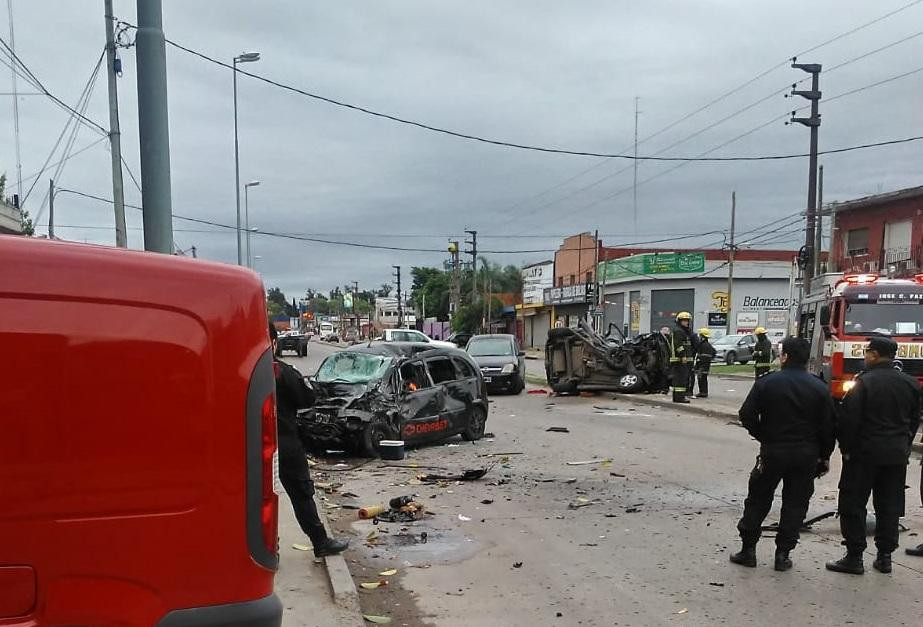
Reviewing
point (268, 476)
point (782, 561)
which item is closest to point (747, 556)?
point (782, 561)

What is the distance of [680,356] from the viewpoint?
59.5 feet

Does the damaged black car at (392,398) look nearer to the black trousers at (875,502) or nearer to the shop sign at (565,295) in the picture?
the black trousers at (875,502)

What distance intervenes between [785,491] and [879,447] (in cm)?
73

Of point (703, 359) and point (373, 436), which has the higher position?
point (703, 359)

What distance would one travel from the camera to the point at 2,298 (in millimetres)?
2426

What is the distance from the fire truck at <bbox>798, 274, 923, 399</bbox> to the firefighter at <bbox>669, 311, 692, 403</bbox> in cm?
370

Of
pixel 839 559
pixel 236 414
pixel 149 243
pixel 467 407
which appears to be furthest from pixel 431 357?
pixel 236 414

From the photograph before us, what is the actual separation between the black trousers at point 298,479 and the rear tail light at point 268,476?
286cm

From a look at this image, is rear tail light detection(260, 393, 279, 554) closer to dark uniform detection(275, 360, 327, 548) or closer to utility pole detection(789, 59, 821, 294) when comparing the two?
dark uniform detection(275, 360, 327, 548)

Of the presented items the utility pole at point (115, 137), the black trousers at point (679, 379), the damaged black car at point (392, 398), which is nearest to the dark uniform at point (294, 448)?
the damaged black car at point (392, 398)

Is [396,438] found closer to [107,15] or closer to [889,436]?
[889,436]

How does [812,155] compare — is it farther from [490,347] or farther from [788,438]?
[788,438]

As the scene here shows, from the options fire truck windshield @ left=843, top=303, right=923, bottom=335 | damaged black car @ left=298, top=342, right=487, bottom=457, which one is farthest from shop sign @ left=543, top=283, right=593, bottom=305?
damaged black car @ left=298, top=342, right=487, bottom=457

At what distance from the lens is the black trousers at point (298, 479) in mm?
5801
